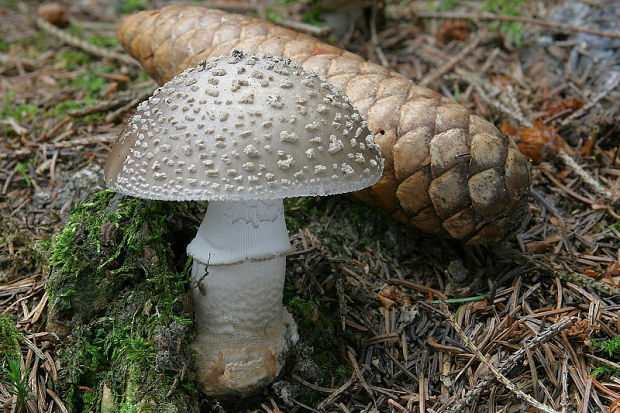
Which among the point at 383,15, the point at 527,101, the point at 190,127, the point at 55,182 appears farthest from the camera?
the point at 383,15

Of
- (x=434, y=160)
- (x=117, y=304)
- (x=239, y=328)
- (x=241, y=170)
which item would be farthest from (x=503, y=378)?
(x=117, y=304)

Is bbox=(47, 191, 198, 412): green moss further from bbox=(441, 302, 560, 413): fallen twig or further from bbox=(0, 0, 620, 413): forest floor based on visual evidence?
bbox=(441, 302, 560, 413): fallen twig

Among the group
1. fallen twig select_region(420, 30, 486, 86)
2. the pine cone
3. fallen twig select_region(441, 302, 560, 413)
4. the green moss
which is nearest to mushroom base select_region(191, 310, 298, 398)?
the green moss

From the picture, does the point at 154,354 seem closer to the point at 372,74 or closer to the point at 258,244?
the point at 258,244

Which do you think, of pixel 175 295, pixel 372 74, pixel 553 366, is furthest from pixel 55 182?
pixel 553 366

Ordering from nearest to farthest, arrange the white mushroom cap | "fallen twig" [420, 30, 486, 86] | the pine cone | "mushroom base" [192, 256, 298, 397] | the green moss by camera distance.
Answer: the white mushroom cap < the green moss < "mushroom base" [192, 256, 298, 397] < the pine cone < "fallen twig" [420, 30, 486, 86]
